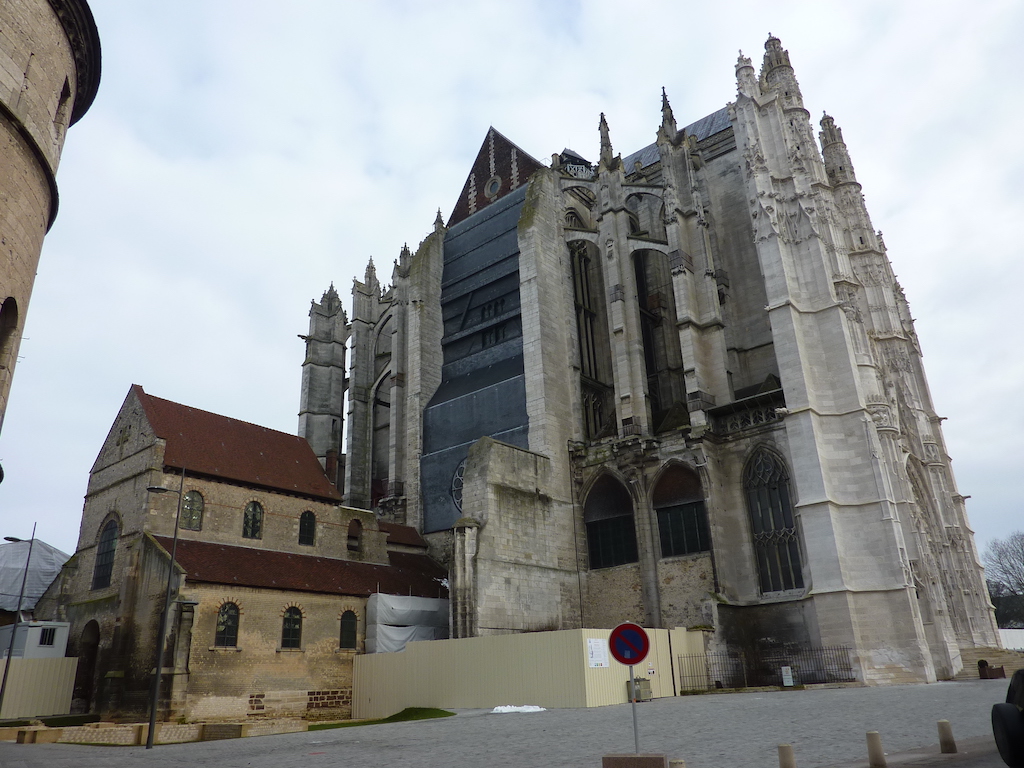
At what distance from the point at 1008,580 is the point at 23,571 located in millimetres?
79689

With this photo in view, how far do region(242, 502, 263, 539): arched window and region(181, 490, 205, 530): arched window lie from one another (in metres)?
1.59

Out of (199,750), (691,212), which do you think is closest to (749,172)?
(691,212)

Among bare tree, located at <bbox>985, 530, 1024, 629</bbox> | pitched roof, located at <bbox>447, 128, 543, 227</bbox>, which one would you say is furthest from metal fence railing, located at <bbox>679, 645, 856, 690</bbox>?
bare tree, located at <bbox>985, 530, 1024, 629</bbox>

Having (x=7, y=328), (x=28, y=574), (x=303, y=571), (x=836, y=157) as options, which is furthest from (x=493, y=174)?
(x=28, y=574)

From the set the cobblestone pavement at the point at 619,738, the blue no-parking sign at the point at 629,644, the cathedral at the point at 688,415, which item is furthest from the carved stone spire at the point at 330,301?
the blue no-parking sign at the point at 629,644

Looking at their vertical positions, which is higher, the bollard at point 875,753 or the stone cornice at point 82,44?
the stone cornice at point 82,44

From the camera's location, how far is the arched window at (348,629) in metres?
24.9

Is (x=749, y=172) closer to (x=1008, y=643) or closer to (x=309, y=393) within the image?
(x=309, y=393)

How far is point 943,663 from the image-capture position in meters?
21.9

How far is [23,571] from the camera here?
45.1m

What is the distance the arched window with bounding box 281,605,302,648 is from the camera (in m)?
23.4

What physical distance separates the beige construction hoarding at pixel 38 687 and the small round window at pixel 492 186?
28594mm

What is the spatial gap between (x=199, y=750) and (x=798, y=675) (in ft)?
56.2

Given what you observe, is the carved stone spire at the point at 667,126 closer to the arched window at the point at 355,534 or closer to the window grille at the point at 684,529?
the window grille at the point at 684,529
